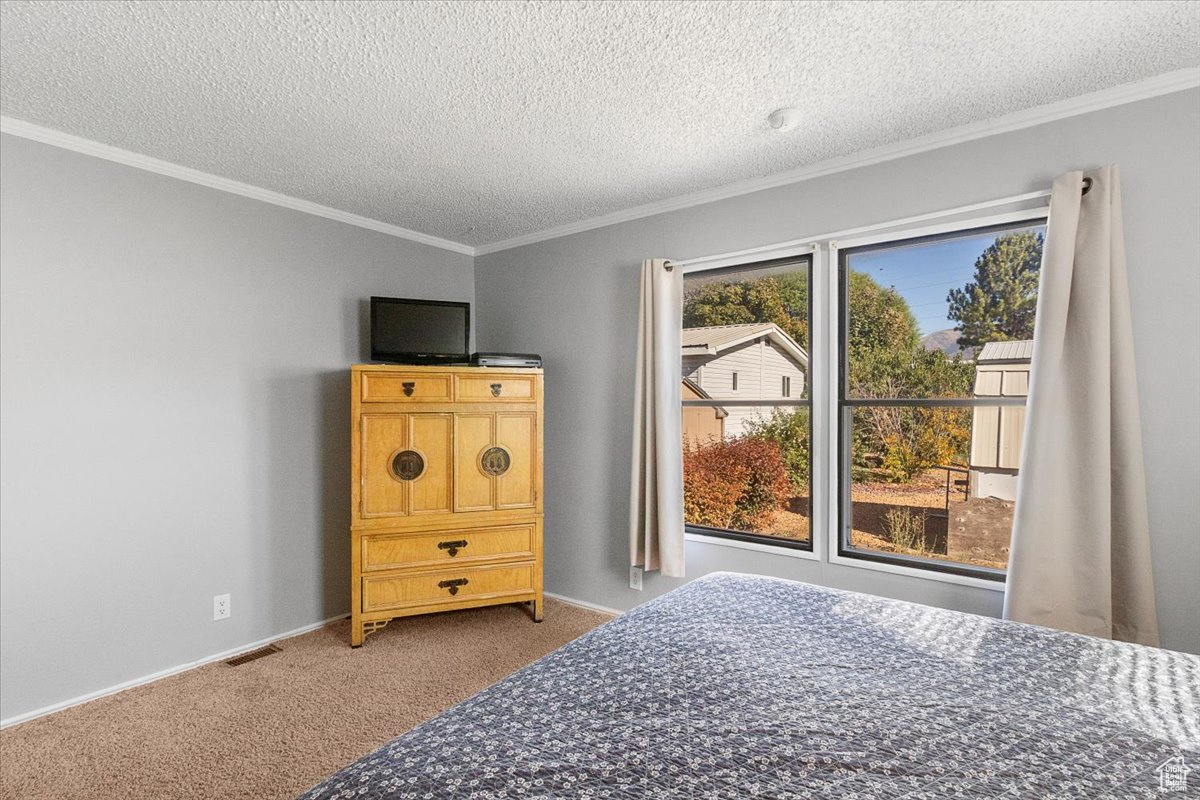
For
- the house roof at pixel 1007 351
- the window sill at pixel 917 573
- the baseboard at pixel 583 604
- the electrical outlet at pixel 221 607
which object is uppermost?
the house roof at pixel 1007 351

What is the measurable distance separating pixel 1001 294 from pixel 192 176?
12.6 ft

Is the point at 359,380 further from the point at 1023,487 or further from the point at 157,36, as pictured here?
the point at 1023,487

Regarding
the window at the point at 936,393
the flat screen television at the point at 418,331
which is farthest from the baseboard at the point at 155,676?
the window at the point at 936,393

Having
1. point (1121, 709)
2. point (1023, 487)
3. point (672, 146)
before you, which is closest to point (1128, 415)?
point (1023, 487)

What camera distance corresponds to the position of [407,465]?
3.16 m

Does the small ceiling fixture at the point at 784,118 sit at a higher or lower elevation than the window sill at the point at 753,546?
higher

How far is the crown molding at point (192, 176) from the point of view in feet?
7.74

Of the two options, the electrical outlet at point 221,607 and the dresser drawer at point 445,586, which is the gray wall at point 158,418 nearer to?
the electrical outlet at point 221,607

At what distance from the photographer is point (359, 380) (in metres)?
3.05

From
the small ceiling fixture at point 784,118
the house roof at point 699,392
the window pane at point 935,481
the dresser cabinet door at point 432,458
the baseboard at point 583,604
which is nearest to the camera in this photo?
the small ceiling fixture at point 784,118

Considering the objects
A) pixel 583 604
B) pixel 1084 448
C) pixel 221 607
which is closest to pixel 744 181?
pixel 1084 448

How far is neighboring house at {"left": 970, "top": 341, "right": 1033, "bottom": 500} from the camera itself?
2.47 meters

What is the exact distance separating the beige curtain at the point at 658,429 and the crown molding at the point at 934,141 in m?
0.40

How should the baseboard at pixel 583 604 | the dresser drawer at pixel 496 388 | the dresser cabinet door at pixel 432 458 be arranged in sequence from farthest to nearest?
the baseboard at pixel 583 604 < the dresser drawer at pixel 496 388 < the dresser cabinet door at pixel 432 458
